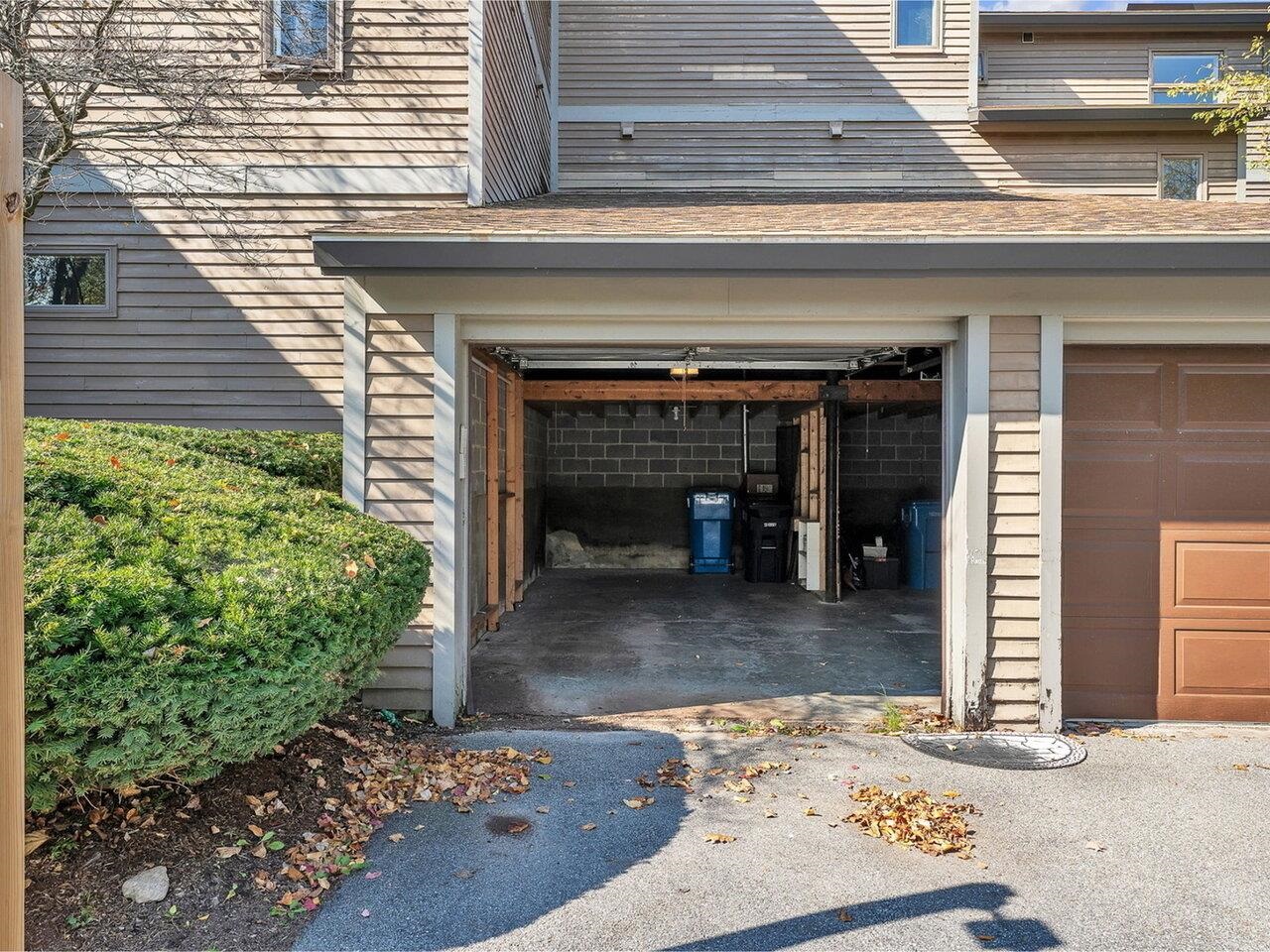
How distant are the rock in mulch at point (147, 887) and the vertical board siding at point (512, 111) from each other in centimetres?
465

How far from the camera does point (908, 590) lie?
9094 mm

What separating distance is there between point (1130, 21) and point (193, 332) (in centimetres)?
1155

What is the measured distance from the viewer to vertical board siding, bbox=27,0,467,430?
5.54 meters

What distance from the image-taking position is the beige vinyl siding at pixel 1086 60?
9.83 m

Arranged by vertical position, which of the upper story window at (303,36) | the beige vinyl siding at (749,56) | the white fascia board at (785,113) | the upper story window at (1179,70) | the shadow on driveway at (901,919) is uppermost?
the upper story window at (1179,70)

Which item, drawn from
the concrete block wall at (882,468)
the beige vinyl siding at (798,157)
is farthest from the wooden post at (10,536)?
the concrete block wall at (882,468)

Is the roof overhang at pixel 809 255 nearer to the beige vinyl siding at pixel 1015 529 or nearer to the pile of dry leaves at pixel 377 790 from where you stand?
the beige vinyl siding at pixel 1015 529

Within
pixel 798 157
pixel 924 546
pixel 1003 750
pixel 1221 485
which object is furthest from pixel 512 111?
pixel 924 546

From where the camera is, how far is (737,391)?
8.46 metres

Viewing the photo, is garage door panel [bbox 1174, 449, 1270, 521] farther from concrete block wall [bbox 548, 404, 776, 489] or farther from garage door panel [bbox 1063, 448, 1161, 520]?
concrete block wall [bbox 548, 404, 776, 489]

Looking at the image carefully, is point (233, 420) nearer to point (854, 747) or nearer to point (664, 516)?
point (854, 747)

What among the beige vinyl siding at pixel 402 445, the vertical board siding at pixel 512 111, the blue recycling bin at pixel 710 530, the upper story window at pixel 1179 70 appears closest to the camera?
the beige vinyl siding at pixel 402 445

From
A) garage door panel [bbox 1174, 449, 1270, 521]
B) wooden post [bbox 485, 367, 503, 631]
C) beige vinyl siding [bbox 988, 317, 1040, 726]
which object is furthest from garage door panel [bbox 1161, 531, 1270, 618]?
wooden post [bbox 485, 367, 503, 631]

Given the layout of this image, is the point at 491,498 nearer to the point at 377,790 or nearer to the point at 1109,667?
the point at 377,790
